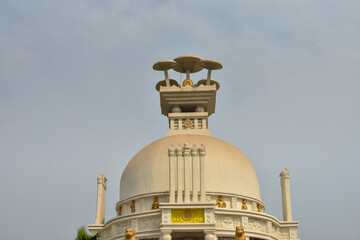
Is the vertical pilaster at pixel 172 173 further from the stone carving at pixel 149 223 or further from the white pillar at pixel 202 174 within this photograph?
the white pillar at pixel 202 174

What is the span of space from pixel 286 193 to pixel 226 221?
27.5ft

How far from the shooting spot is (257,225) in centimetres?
4528

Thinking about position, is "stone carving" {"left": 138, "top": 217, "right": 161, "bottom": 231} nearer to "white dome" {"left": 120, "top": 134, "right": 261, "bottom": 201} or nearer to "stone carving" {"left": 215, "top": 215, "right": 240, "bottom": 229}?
"white dome" {"left": 120, "top": 134, "right": 261, "bottom": 201}

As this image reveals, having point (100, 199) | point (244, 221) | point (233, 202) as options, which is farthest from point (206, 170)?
point (100, 199)

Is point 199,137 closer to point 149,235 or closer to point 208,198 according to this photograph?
point 208,198

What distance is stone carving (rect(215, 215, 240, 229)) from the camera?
4366cm

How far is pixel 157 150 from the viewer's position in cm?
4931

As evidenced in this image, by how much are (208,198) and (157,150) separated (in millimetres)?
6648

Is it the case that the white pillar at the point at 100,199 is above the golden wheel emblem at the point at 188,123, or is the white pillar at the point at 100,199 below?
below

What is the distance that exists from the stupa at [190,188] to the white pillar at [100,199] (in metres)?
0.09

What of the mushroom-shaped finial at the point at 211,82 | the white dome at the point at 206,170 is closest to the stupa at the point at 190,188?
the white dome at the point at 206,170

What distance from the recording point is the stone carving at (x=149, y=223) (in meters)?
43.3

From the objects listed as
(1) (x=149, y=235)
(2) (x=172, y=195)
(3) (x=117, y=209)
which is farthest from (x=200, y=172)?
(3) (x=117, y=209)

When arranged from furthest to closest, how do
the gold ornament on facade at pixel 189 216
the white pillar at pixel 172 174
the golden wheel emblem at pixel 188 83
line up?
the golden wheel emblem at pixel 188 83 < the white pillar at pixel 172 174 < the gold ornament on facade at pixel 189 216
